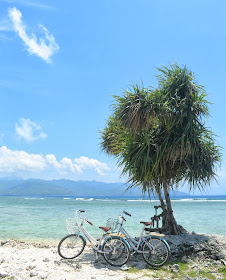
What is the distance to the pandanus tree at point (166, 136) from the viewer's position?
739 cm

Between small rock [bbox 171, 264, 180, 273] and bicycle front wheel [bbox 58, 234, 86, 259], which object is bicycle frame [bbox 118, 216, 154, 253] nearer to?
small rock [bbox 171, 264, 180, 273]

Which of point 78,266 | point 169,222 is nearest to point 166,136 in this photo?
point 169,222

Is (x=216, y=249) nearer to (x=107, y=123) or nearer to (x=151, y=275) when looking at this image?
(x=151, y=275)

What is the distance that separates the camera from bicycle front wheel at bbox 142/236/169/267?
570 cm

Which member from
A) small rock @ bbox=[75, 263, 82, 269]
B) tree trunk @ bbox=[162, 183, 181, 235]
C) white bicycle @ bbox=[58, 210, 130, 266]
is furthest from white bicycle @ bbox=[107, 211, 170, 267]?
tree trunk @ bbox=[162, 183, 181, 235]

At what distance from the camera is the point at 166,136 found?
785 cm

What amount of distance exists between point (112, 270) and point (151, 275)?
2.48ft

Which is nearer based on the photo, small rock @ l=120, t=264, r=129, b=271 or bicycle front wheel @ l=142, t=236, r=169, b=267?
small rock @ l=120, t=264, r=129, b=271

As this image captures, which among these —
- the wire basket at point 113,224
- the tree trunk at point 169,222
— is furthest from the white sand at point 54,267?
the tree trunk at point 169,222

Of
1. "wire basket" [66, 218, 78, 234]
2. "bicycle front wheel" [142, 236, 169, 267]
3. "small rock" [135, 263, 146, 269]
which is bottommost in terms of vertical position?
"small rock" [135, 263, 146, 269]

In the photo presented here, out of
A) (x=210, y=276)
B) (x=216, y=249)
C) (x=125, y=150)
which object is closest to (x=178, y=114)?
(x=125, y=150)

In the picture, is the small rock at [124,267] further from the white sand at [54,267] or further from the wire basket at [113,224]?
the wire basket at [113,224]

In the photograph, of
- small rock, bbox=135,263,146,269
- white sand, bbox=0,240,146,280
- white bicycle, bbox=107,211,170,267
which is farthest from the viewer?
white bicycle, bbox=107,211,170,267

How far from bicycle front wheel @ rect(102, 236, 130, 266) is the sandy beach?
151 mm
